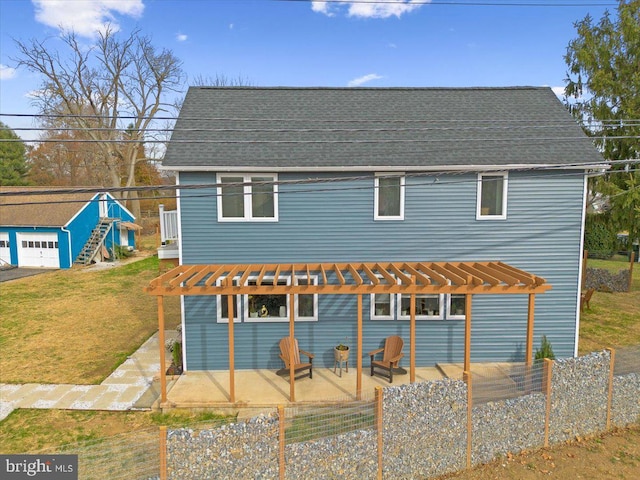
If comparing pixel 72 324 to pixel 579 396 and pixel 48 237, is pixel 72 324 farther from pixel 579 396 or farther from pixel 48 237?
pixel 579 396

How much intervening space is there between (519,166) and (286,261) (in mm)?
6027

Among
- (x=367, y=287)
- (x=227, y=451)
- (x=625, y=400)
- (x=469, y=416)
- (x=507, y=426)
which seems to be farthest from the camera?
(x=367, y=287)

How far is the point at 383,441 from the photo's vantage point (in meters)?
5.50

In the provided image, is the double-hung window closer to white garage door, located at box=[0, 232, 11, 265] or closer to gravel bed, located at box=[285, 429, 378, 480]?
gravel bed, located at box=[285, 429, 378, 480]

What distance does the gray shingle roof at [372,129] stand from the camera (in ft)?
32.0

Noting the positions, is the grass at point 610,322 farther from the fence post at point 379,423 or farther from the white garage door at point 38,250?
the white garage door at point 38,250

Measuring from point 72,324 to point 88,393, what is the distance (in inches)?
264

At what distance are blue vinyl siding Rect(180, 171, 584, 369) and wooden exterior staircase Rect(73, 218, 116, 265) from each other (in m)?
20.7

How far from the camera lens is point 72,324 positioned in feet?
47.1

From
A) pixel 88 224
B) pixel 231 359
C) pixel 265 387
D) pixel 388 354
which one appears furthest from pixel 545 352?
pixel 88 224

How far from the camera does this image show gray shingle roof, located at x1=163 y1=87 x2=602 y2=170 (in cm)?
974

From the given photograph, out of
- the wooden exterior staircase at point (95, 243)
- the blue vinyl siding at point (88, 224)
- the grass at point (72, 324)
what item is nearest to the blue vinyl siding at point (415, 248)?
the grass at point (72, 324)

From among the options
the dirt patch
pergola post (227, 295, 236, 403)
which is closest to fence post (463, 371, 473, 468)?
the dirt patch

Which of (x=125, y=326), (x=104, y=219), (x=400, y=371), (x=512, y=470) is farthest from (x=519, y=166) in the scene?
(x=104, y=219)
